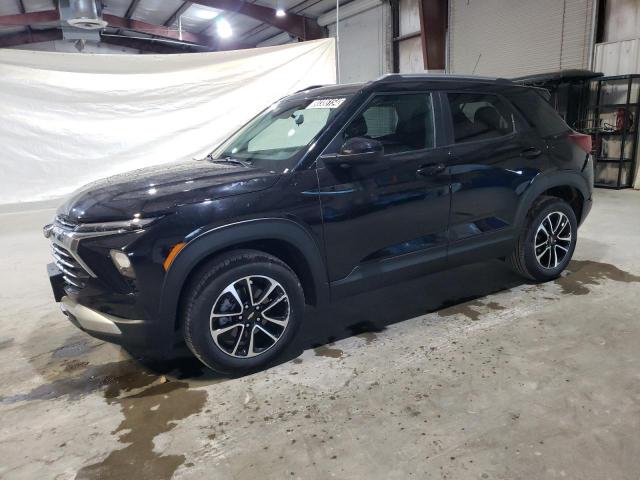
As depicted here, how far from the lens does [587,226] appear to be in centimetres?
555

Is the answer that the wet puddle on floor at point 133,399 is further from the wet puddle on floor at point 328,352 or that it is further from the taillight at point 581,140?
the taillight at point 581,140

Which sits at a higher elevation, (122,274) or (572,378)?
(122,274)

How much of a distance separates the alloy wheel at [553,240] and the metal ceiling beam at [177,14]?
1293cm

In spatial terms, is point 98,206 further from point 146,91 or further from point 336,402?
point 146,91

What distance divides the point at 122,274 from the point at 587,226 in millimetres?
5332

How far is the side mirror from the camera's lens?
8.31ft

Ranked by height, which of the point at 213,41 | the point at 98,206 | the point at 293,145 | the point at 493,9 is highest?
the point at 213,41

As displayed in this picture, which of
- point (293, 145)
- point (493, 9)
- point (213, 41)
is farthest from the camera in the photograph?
point (213, 41)

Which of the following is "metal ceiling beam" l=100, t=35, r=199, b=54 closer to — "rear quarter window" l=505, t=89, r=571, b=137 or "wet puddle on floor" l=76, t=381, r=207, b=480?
"rear quarter window" l=505, t=89, r=571, b=137

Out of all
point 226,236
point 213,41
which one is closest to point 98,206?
point 226,236

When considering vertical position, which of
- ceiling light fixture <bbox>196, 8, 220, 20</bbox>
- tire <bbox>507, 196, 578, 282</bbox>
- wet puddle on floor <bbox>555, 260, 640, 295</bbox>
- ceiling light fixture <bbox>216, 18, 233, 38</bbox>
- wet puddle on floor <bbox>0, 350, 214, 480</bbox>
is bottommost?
wet puddle on floor <bbox>555, 260, 640, 295</bbox>

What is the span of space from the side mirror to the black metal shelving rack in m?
7.40

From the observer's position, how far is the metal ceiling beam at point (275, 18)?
41.0 feet

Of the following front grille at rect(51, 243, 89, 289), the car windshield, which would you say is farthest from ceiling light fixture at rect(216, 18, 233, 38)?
front grille at rect(51, 243, 89, 289)
